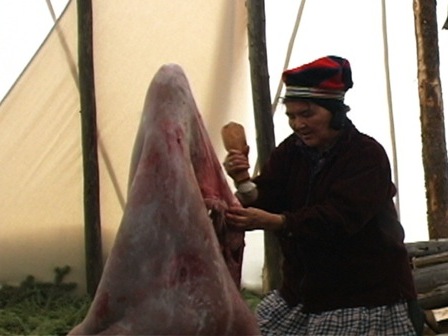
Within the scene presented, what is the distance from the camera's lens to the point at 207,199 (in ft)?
8.89

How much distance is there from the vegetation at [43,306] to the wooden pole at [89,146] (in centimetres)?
20

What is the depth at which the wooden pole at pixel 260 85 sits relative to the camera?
6.66 m

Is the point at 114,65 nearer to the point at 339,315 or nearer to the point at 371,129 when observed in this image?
the point at 371,129

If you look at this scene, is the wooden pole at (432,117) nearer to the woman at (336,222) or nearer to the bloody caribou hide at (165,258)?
the woman at (336,222)

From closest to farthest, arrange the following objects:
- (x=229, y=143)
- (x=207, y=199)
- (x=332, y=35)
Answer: (x=207, y=199), (x=229, y=143), (x=332, y=35)

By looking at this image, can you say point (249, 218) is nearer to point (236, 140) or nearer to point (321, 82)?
point (236, 140)

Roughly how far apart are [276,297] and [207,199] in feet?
2.18

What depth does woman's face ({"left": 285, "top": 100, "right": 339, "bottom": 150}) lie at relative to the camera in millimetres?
3008

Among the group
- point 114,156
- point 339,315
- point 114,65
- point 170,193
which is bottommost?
point 339,315

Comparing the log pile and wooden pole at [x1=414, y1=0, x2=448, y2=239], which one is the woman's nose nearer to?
the log pile

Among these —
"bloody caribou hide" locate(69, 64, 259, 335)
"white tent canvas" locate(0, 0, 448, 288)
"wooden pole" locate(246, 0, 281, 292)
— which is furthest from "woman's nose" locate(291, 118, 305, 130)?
"white tent canvas" locate(0, 0, 448, 288)

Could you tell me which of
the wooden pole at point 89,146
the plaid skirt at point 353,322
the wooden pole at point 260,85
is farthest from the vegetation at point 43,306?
the plaid skirt at point 353,322

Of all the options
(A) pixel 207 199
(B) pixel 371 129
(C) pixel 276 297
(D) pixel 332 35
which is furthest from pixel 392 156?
(A) pixel 207 199

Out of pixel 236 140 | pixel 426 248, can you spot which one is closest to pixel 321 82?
pixel 236 140
